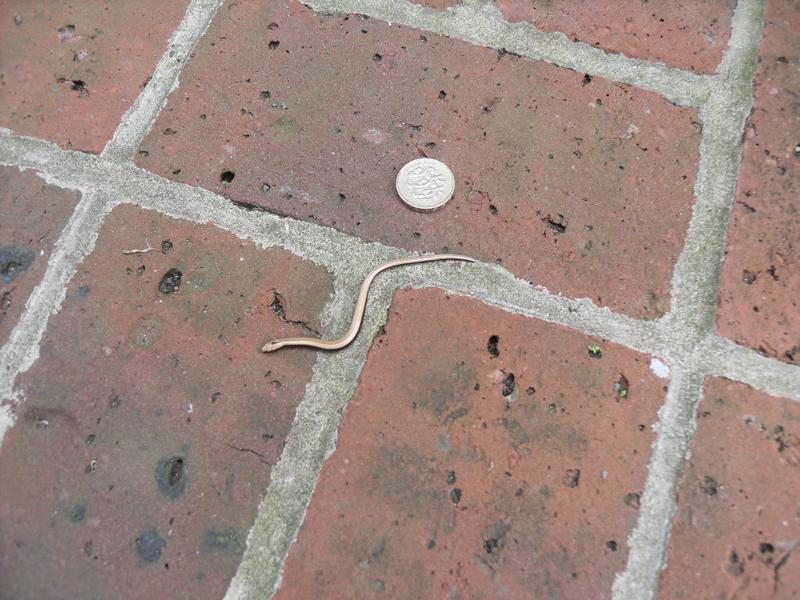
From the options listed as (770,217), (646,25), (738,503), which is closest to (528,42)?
(646,25)

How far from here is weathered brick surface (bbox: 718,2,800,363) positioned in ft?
3.79

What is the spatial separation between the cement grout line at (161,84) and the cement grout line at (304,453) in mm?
550

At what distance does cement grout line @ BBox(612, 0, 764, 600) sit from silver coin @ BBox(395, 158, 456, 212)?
1.55ft

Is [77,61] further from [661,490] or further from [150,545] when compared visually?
[661,490]

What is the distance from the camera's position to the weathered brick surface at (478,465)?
3.56ft

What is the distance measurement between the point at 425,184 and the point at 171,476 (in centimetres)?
73

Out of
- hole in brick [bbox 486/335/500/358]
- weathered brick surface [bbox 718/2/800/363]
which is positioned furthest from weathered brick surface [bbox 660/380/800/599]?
hole in brick [bbox 486/335/500/358]

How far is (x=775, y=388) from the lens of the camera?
1.12 metres

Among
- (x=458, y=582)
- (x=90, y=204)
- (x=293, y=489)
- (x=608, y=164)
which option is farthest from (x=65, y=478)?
(x=608, y=164)

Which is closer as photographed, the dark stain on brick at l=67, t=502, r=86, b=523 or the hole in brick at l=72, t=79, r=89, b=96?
the dark stain on brick at l=67, t=502, r=86, b=523

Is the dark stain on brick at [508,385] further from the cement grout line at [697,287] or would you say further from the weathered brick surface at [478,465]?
the cement grout line at [697,287]

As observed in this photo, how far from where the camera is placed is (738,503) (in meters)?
1.09

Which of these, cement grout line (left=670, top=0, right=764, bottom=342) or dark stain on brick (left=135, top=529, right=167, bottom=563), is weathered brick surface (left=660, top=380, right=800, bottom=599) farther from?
dark stain on brick (left=135, top=529, right=167, bottom=563)

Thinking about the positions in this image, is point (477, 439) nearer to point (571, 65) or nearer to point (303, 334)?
point (303, 334)
